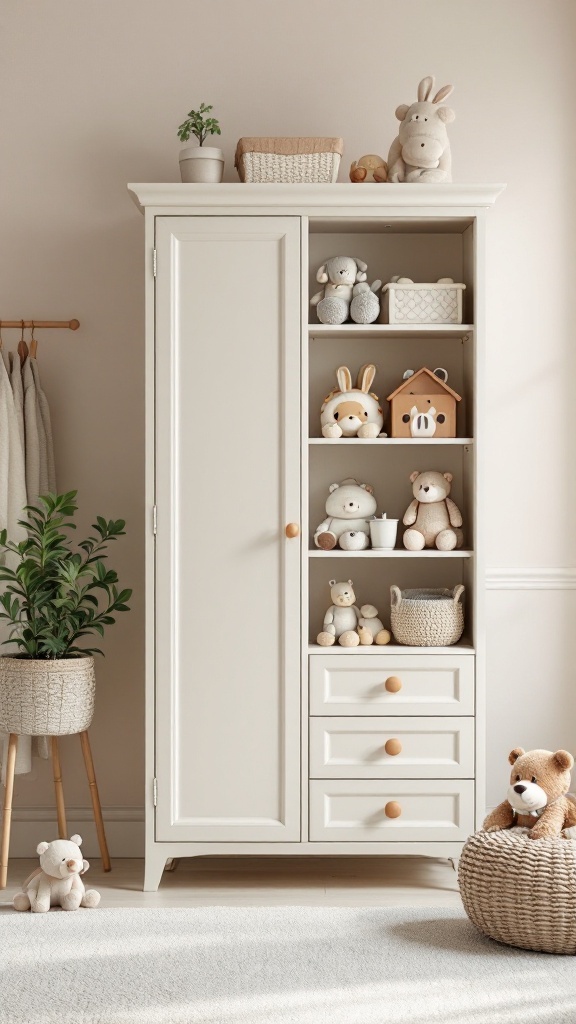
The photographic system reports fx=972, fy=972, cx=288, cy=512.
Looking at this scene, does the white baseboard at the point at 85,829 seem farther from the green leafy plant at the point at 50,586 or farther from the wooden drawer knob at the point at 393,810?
the wooden drawer knob at the point at 393,810

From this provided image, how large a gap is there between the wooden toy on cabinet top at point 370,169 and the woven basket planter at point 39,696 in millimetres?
1574

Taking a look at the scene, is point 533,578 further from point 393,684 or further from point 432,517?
point 393,684

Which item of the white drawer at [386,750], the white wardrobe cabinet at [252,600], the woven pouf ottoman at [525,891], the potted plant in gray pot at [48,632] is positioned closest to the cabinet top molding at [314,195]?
the white wardrobe cabinet at [252,600]

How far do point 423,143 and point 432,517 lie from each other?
1.03 meters

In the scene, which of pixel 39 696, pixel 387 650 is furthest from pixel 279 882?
pixel 39 696

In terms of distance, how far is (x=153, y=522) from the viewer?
2631 millimetres

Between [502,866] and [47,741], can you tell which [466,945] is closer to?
[502,866]

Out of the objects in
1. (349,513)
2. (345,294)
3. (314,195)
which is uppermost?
(314,195)

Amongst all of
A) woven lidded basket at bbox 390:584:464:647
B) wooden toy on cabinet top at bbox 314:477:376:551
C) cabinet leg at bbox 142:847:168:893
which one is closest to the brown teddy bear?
woven lidded basket at bbox 390:584:464:647

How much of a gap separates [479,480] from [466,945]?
1.18 m

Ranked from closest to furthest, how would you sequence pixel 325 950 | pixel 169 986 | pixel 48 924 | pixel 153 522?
pixel 169 986, pixel 325 950, pixel 48 924, pixel 153 522

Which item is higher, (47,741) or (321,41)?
(321,41)

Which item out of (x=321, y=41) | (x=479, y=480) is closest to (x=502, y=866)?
(x=479, y=480)

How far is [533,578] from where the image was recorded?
9.95 ft
